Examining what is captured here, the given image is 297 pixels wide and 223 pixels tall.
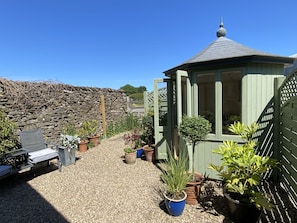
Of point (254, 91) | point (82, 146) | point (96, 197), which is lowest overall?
point (96, 197)

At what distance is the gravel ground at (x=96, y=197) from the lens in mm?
2369

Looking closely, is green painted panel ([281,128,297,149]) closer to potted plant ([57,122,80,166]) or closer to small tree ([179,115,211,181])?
small tree ([179,115,211,181])

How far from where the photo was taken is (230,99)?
3391 mm

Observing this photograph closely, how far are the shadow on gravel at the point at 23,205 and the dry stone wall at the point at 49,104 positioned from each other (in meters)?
2.05

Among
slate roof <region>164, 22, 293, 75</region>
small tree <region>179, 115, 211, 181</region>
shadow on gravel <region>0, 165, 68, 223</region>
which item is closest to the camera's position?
shadow on gravel <region>0, 165, 68, 223</region>

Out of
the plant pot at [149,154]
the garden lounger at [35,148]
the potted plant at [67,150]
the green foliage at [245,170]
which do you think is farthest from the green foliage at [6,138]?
the green foliage at [245,170]

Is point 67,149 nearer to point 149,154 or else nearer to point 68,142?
point 68,142

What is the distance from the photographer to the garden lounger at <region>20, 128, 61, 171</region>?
3.72m

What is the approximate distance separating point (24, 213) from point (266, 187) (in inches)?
157

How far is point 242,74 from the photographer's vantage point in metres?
3.08

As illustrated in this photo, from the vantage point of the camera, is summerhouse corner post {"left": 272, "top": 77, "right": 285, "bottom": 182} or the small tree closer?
the small tree

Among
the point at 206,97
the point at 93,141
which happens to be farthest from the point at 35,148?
the point at 206,97

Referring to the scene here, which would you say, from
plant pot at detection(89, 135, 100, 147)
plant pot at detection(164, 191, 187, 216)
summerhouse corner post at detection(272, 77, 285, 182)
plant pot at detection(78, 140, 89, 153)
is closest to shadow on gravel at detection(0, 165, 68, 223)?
plant pot at detection(164, 191, 187, 216)

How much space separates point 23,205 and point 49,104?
382 centimetres
